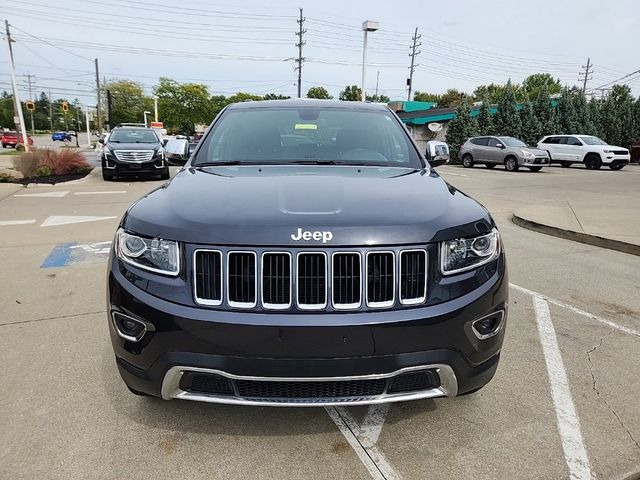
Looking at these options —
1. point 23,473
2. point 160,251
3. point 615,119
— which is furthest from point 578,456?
point 615,119

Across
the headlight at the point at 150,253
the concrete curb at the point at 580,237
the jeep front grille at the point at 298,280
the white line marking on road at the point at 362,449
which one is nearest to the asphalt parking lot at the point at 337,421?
the white line marking on road at the point at 362,449

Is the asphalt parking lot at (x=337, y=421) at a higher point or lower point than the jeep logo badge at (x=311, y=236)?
lower

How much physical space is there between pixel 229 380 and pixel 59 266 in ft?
14.1

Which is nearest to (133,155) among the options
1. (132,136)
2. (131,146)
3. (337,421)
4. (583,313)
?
(131,146)

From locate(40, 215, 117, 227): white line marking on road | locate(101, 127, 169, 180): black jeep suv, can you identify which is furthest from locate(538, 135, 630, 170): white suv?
locate(40, 215, 117, 227): white line marking on road

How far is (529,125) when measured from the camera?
106 feet

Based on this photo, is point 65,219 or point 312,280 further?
point 65,219

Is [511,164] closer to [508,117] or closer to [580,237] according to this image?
[508,117]

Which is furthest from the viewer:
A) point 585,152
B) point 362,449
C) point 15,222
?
point 585,152

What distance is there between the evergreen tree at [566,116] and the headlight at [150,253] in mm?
36615

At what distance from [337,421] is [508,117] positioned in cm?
3232

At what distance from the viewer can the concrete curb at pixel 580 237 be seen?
6592 mm

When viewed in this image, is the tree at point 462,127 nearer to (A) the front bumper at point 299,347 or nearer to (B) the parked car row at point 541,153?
(B) the parked car row at point 541,153

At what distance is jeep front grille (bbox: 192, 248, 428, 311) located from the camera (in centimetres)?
203
